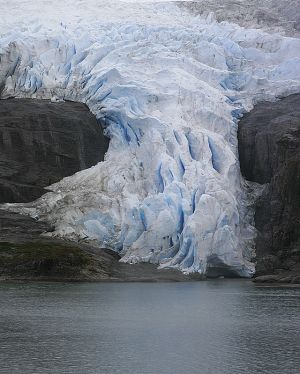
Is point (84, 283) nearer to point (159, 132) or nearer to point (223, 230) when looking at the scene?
point (223, 230)

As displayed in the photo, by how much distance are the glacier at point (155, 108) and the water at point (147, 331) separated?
32.3 ft

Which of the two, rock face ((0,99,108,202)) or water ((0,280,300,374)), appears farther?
rock face ((0,99,108,202))

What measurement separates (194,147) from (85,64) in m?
14.9

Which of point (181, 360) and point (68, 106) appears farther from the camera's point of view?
point (68, 106)

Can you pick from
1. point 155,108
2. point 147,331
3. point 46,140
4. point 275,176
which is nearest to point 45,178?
point 46,140

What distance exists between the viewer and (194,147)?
54500 millimetres

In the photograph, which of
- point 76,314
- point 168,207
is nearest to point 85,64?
point 168,207

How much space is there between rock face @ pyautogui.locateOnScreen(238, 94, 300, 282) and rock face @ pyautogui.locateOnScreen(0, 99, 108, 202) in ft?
42.1

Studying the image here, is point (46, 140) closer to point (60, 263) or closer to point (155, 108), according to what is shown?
point (155, 108)

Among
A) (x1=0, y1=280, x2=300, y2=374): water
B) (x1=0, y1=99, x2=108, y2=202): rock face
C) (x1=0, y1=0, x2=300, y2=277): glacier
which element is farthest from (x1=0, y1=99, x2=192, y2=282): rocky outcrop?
(x1=0, y1=280, x2=300, y2=374): water

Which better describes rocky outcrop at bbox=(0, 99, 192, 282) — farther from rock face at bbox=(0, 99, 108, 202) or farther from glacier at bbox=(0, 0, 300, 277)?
glacier at bbox=(0, 0, 300, 277)

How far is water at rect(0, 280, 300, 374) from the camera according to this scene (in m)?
19.5

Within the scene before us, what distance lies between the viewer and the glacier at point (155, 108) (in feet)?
161

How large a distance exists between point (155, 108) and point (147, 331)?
116 feet
